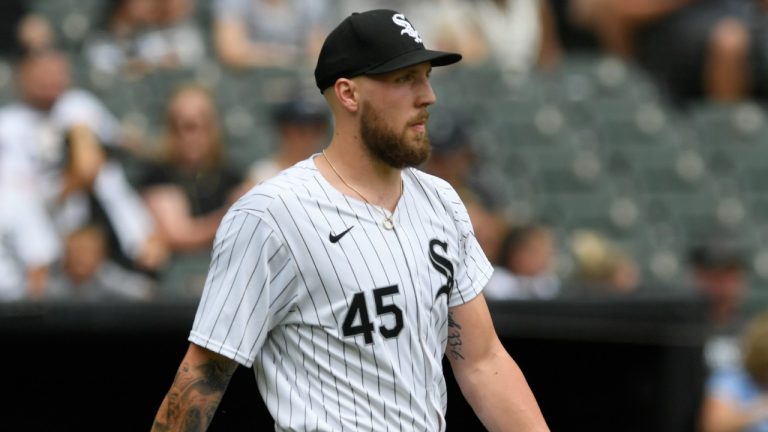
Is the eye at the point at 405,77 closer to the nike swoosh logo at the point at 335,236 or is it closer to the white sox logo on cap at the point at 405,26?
the white sox logo on cap at the point at 405,26

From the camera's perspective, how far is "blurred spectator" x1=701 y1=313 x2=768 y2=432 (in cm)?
589

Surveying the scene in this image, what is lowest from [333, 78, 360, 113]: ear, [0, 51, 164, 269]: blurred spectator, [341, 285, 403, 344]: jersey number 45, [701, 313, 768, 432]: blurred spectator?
[701, 313, 768, 432]: blurred spectator

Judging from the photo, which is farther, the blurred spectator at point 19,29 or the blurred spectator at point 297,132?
the blurred spectator at point 19,29

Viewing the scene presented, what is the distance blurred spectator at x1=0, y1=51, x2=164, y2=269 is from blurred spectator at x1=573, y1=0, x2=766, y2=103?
5.00 meters

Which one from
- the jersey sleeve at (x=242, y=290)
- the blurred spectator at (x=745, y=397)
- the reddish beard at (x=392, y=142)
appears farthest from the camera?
the blurred spectator at (x=745, y=397)

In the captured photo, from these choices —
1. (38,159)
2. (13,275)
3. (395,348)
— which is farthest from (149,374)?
(395,348)

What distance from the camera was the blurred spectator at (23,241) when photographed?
6684 millimetres

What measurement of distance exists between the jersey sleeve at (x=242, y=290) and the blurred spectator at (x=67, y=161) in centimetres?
390

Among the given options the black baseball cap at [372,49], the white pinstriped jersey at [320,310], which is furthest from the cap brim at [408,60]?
the white pinstriped jersey at [320,310]

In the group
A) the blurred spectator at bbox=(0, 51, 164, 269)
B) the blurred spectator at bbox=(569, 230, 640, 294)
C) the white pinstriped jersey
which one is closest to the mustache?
the white pinstriped jersey

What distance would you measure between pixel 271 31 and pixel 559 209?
7.44ft

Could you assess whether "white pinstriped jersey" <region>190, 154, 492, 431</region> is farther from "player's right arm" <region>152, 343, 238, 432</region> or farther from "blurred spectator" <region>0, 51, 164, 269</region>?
"blurred spectator" <region>0, 51, 164, 269</region>

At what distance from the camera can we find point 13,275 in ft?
22.1

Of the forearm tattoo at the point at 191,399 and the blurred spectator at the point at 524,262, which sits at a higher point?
the forearm tattoo at the point at 191,399
